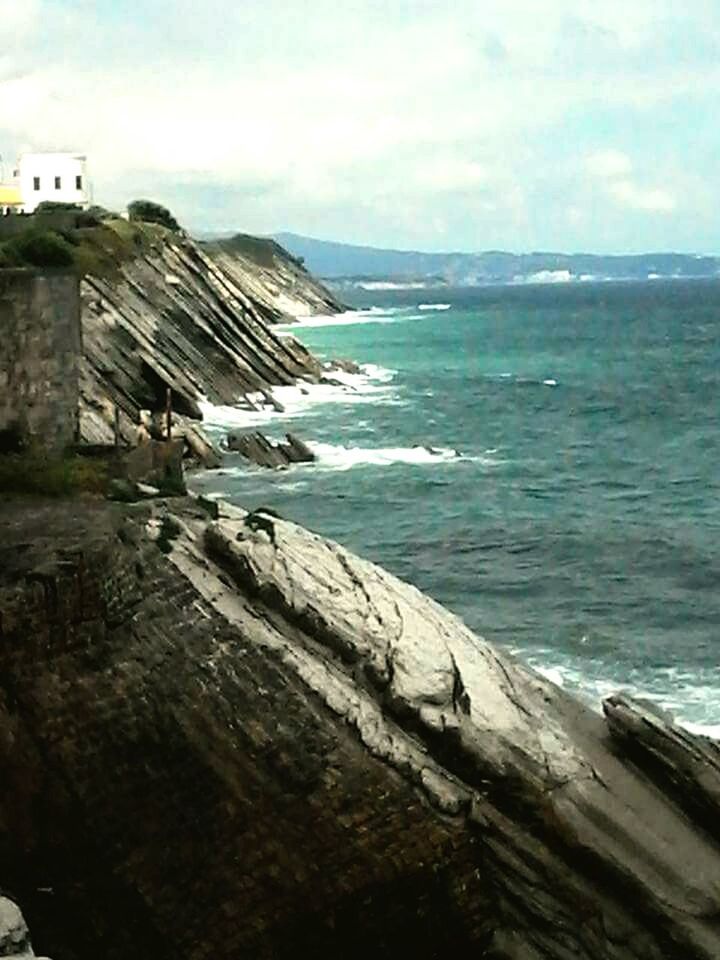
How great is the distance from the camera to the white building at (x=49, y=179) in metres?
81.7

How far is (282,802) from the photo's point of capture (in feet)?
50.0

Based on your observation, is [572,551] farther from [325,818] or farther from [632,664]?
[325,818]

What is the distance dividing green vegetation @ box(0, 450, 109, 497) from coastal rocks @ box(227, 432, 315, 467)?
23856 mm

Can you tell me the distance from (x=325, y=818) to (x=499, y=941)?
2391 millimetres

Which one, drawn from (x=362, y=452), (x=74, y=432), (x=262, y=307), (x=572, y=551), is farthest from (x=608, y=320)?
(x=74, y=432)

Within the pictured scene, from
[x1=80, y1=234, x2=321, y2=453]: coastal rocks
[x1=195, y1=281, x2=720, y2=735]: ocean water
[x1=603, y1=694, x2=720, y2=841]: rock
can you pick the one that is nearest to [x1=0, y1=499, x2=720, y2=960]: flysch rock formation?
[x1=603, y1=694, x2=720, y2=841]: rock

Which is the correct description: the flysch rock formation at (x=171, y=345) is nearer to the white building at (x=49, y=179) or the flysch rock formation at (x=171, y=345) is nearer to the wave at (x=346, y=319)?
the white building at (x=49, y=179)

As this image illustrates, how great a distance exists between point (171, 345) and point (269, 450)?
15052mm

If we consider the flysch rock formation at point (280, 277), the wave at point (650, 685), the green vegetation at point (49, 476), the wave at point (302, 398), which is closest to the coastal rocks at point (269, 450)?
the wave at point (302, 398)

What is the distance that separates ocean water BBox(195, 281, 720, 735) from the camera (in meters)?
27.0

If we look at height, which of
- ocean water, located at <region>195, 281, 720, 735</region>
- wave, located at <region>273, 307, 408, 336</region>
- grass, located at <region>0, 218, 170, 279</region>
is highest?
grass, located at <region>0, 218, 170, 279</region>

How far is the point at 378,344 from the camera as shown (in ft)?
393

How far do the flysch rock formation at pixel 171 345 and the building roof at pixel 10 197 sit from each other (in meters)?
8.50

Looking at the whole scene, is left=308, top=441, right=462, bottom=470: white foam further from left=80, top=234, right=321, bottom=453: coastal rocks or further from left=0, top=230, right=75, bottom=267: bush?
left=0, top=230, right=75, bottom=267: bush
